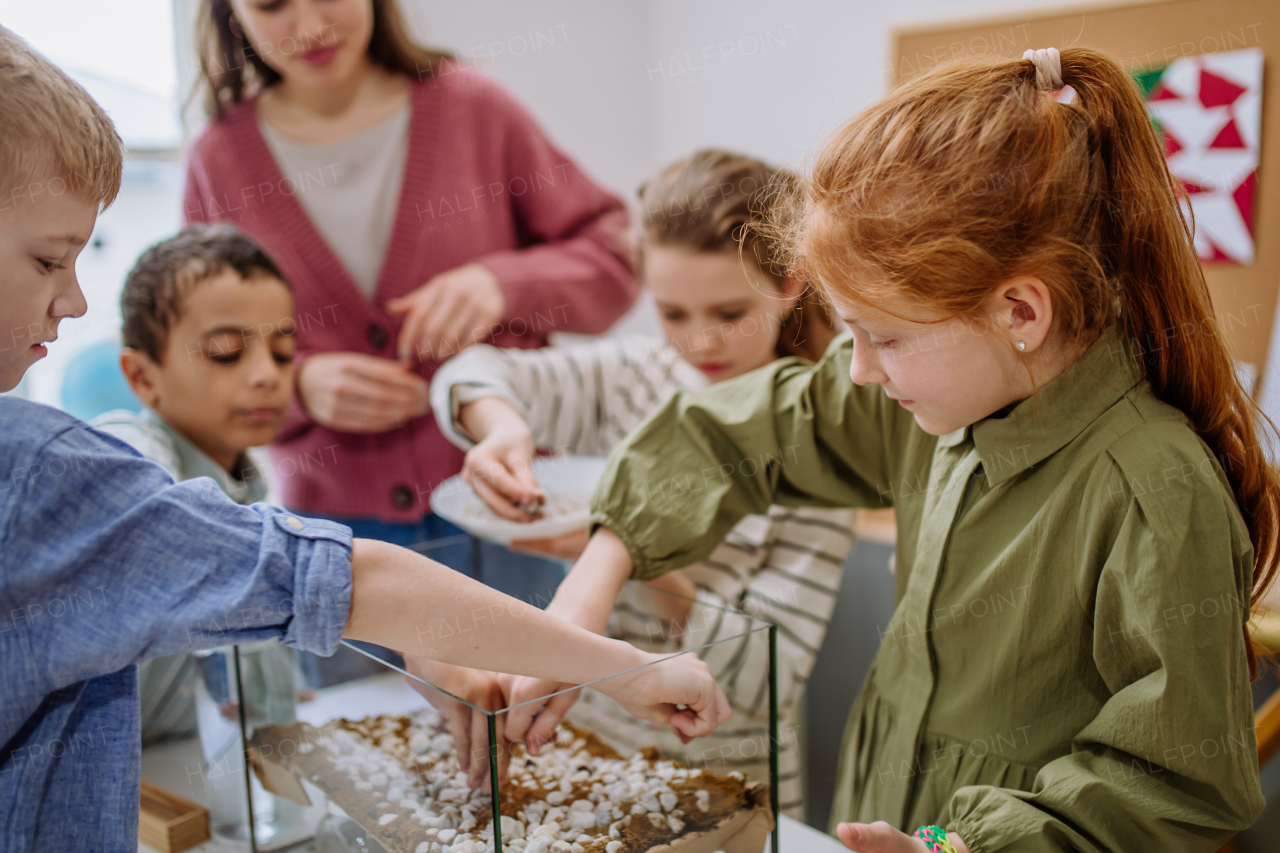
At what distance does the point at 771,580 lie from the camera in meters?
1.03

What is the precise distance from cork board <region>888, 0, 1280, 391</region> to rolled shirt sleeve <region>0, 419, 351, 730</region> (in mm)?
1377

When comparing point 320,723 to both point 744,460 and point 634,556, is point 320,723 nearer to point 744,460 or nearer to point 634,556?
point 634,556

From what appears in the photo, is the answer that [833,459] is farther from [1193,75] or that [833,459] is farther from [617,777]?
[1193,75]

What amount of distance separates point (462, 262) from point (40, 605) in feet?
3.22

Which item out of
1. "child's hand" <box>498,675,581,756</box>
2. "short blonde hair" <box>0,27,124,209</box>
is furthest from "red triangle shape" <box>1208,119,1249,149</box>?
"short blonde hair" <box>0,27,124,209</box>

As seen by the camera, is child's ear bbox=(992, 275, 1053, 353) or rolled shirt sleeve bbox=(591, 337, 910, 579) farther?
rolled shirt sleeve bbox=(591, 337, 910, 579)

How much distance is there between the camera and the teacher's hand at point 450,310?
4.33ft

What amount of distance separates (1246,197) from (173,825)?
5.79ft

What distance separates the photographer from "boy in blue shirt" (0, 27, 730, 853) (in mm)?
493

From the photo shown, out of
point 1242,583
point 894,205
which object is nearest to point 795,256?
point 894,205

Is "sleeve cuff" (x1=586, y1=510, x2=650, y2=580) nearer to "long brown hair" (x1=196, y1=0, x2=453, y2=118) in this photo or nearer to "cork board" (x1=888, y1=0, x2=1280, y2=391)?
"long brown hair" (x1=196, y1=0, x2=453, y2=118)

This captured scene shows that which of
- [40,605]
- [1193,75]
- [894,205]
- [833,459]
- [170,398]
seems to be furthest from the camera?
[1193,75]

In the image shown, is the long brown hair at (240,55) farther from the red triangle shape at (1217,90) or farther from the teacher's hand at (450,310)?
the red triangle shape at (1217,90)

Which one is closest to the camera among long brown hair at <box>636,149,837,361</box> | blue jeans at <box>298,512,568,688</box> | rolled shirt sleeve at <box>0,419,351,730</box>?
rolled shirt sleeve at <box>0,419,351,730</box>
